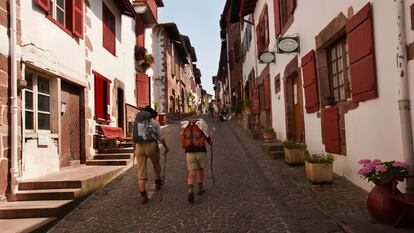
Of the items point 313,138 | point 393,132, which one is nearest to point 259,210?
point 393,132

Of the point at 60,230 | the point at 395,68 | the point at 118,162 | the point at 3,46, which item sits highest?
the point at 3,46

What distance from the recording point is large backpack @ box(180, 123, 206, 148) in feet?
21.7

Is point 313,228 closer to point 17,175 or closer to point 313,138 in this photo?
point 313,138

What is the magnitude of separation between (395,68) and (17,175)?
6.33 metres

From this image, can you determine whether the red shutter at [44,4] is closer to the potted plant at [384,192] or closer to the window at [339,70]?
the window at [339,70]

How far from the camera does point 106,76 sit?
12102 millimetres

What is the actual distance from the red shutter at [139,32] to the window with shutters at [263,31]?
524cm

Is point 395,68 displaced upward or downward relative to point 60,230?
upward

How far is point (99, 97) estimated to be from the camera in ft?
37.1

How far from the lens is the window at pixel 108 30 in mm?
12114

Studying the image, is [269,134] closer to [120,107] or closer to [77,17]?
[120,107]

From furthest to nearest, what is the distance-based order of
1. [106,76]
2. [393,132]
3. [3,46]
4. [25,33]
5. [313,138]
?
1. [106,76]
2. [313,138]
3. [25,33]
4. [3,46]
5. [393,132]

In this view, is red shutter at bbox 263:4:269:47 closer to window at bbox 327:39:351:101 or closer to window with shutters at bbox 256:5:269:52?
window with shutters at bbox 256:5:269:52

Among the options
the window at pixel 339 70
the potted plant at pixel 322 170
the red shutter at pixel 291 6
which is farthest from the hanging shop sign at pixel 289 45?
the potted plant at pixel 322 170
